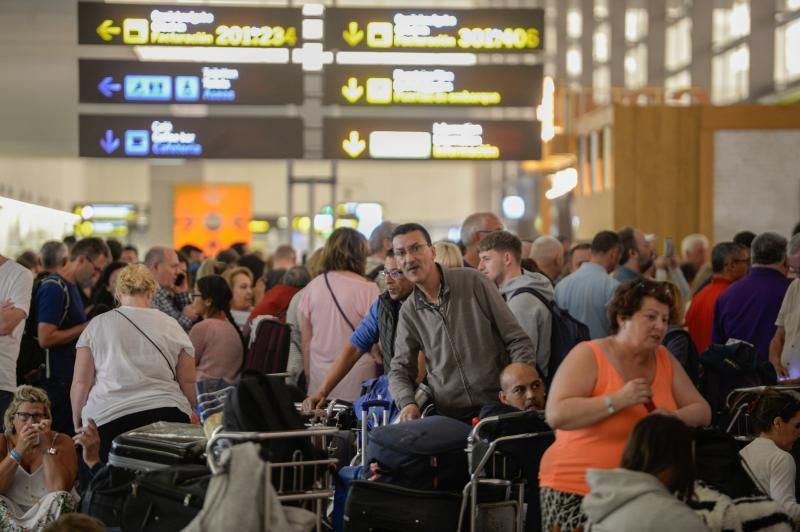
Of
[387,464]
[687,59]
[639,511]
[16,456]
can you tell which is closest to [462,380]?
[387,464]

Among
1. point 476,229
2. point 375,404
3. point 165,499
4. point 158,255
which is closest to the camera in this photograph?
point 165,499

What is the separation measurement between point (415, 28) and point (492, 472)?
8186 millimetres

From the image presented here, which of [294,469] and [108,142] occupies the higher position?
[108,142]

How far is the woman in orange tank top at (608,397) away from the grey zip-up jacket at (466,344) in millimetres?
1196

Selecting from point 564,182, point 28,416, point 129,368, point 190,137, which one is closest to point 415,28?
point 190,137

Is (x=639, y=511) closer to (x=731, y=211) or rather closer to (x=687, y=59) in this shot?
(x=731, y=211)

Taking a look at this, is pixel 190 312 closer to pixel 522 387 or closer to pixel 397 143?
pixel 522 387

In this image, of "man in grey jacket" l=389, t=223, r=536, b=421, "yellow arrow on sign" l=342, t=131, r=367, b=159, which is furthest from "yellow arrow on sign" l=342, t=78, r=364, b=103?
"man in grey jacket" l=389, t=223, r=536, b=421

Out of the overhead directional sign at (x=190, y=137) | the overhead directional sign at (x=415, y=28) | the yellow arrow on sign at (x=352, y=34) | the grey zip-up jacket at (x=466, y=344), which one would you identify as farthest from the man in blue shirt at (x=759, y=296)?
the overhead directional sign at (x=190, y=137)

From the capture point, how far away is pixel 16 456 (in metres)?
7.21

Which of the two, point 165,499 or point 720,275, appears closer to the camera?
point 165,499

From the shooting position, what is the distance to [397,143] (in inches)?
547

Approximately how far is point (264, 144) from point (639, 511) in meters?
9.57

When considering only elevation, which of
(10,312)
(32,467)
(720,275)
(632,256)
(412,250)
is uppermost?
(412,250)
